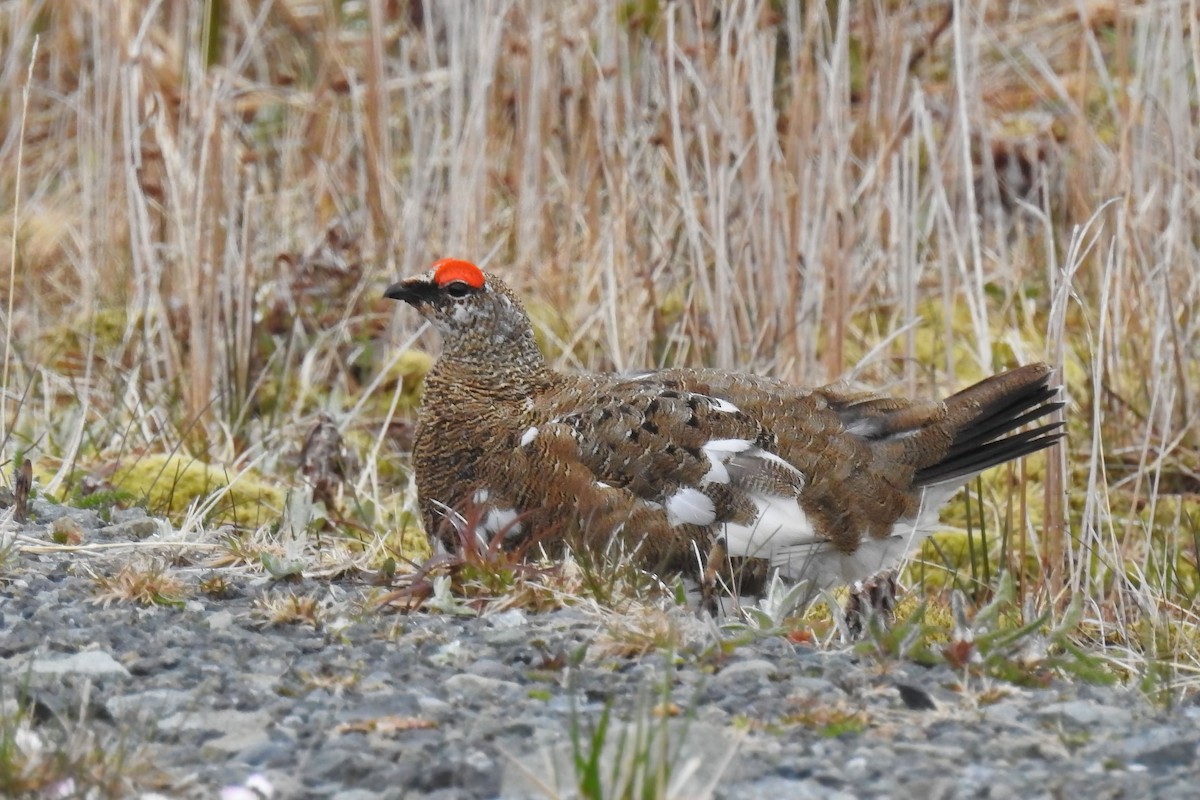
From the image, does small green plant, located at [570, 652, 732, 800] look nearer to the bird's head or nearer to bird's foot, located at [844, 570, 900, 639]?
bird's foot, located at [844, 570, 900, 639]

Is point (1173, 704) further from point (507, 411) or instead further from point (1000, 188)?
point (1000, 188)

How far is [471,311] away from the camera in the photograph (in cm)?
420

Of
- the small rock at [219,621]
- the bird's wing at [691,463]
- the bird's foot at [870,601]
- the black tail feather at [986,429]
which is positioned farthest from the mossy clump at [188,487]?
the bird's foot at [870,601]

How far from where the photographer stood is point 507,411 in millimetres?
4000

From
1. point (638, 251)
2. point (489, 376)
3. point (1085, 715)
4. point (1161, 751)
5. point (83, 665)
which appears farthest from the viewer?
point (638, 251)

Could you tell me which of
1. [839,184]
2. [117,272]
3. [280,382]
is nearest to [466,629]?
[839,184]

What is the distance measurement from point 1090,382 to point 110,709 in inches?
151

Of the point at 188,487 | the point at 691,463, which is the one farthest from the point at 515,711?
the point at 188,487

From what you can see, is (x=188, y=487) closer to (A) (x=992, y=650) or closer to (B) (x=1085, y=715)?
(A) (x=992, y=650)

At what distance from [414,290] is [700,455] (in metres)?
0.95

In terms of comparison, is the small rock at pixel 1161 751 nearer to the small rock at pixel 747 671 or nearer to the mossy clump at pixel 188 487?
the small rock at pixel 747 671

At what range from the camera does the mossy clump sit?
14.3 ft

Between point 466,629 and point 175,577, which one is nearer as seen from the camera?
point 466,629

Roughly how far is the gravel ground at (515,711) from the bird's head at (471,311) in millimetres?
1462
